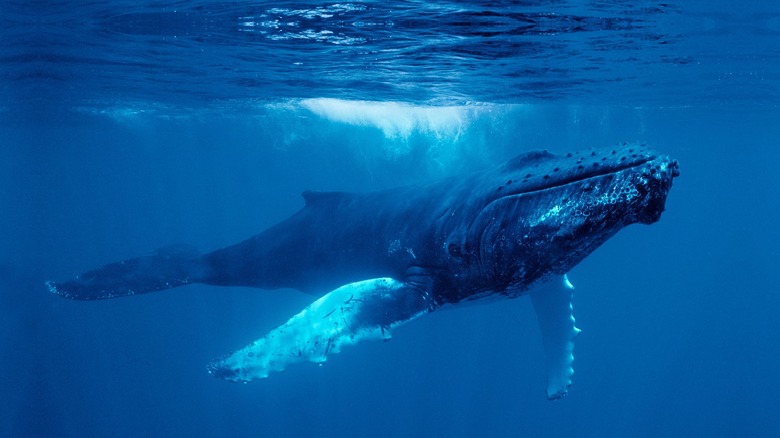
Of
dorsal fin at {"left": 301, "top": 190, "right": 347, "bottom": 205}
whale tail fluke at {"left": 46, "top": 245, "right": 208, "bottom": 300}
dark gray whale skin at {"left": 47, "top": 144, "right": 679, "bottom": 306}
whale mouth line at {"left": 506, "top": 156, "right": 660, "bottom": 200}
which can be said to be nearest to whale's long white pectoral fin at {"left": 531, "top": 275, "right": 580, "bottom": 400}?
Answer: dark gray whale skin at {"left": 47, "top": 144, "right": 679, "bottom": 306}

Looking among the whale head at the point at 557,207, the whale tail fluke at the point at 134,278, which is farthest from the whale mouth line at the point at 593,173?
the whale tail fluke at the point at 134,278

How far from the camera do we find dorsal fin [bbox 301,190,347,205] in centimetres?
1061

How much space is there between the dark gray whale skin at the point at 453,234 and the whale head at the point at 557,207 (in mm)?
12

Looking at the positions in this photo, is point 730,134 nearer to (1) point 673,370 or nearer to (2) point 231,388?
Answer: (1) point 673,370

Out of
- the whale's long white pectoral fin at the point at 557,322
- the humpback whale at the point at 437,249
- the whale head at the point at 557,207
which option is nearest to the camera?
the whale head at the point at 557,207

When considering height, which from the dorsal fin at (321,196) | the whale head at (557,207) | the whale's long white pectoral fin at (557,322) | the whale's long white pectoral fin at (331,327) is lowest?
the whale's long white pectoral fin at (557,322)

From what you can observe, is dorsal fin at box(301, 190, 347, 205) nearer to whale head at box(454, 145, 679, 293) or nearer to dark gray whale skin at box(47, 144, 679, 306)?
dark gray whale skin at box(47, 144, 679, 306)

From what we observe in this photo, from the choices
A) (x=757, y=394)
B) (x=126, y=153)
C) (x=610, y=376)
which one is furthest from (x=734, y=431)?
(x=126, y=153)

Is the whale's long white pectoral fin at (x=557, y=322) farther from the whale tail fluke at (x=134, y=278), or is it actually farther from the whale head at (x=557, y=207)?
the whale tail fluke at (x=134, y=278)

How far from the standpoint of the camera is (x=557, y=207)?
574 centimetres

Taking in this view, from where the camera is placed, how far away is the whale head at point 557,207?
5121mm

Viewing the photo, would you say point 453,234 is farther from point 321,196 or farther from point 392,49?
point 392,49

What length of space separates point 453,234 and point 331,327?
1962 mm

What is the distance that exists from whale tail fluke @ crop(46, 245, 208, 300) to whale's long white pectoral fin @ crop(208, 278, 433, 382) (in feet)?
15.9
